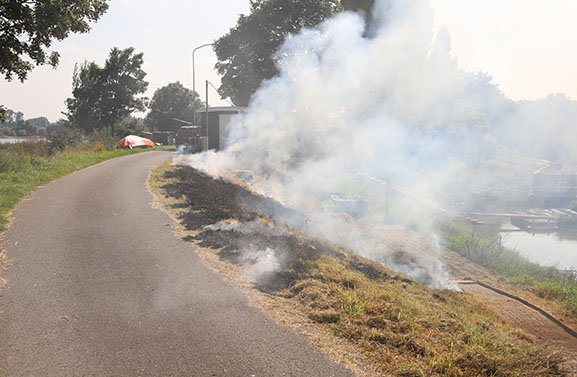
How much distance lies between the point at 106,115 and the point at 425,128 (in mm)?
37650

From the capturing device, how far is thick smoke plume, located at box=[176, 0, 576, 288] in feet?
68.5

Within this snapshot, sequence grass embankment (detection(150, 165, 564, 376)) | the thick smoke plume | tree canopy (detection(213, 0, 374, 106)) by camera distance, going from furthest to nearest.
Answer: tree canopy (detection(213, 0, 374, 106))
the thick smoke plume
grass embankment (detection(150, 165, 564, 376))

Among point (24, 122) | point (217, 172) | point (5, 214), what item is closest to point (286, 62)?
point (217, 172)

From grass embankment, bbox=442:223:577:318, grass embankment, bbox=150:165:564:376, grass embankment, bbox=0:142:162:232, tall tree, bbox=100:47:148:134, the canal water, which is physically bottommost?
the canal water

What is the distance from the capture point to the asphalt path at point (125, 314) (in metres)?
4.06

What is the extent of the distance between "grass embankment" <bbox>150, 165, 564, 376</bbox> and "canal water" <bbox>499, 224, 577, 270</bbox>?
54.5ft

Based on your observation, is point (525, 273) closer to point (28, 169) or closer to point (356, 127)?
point (356, 127)

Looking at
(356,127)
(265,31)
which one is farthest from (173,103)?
(356,127)

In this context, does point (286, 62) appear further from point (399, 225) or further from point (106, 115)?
point (106, 115)

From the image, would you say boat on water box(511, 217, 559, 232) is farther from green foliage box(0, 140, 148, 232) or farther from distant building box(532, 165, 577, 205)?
green foliage box(0, 140, 148, 232)

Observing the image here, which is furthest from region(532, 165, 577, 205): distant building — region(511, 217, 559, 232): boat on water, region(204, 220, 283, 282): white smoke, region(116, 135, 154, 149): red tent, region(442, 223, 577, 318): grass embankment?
region(204, 220, 283, 282): white smoke

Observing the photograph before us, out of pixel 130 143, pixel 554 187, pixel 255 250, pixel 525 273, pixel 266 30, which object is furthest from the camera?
pixel 554 187

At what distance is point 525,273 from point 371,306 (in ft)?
42.6

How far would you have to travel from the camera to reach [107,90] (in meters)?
44.4
